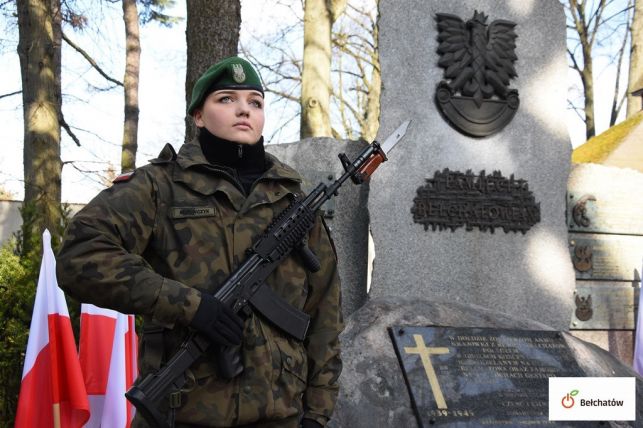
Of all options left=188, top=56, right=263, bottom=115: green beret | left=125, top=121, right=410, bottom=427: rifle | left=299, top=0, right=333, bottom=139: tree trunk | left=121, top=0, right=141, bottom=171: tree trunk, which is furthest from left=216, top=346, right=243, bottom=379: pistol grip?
left=121, top=0, right=141, bottom=171: tree trunk

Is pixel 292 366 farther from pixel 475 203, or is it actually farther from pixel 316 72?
pixel 316 72

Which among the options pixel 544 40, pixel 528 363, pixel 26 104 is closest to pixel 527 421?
pixel 528 363

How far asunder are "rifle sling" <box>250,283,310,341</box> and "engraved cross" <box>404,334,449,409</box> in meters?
1.86

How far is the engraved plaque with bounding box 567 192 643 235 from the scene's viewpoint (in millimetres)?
5848

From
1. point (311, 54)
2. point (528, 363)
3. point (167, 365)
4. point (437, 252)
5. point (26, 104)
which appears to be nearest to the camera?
point (167, 365)

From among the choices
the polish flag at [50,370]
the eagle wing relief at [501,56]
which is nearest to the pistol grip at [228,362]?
the polish flag at [50,370]

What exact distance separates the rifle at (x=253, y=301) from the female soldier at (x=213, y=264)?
0.13ft

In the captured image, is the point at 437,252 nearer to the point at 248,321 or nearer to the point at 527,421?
the point at 527,421

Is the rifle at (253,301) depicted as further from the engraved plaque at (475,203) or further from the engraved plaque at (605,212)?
the engraved plaque at (605,212)

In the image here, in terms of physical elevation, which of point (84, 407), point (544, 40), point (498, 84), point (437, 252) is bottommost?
point (84, 407)

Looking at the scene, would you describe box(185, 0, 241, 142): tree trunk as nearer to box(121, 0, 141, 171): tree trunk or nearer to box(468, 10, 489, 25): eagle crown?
box(468, 10, 489, 25): eagle crown

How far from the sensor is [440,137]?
5309 millimetres

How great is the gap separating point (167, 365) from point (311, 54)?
9.80 m

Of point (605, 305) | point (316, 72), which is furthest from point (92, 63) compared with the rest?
point (605, 305)
